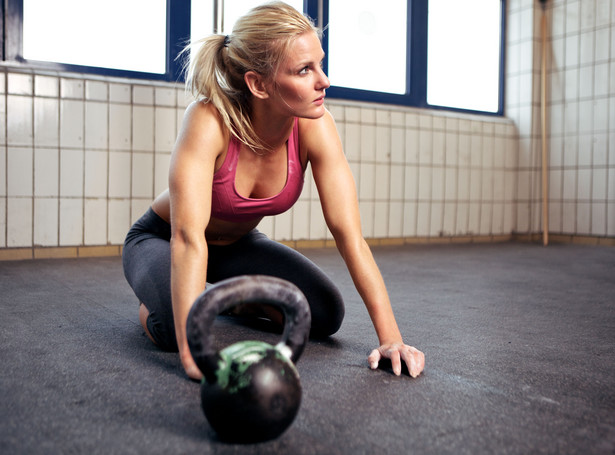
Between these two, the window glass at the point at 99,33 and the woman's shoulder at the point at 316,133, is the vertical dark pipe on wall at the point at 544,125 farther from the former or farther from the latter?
the woman's shoulder at the point at 316,133

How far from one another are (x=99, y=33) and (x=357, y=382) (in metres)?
2.51

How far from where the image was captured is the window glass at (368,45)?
3.62 metres

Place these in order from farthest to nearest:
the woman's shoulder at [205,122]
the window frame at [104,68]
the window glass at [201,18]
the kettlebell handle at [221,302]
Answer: the window glass at [201,18]
the window frame at [104,68]
the woman's shoulder at [205,122]
the kettlebell handle at [221,302]

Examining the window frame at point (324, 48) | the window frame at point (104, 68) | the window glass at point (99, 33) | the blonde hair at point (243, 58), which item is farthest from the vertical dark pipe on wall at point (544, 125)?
the blonde hair at point (243, 58)

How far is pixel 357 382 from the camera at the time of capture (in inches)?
41.3

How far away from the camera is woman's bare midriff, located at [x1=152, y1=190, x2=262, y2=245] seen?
139 cm

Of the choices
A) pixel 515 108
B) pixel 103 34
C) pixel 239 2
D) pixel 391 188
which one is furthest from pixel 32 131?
pixel 515 108

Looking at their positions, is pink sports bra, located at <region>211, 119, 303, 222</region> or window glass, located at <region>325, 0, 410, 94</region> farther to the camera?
window glass, located at <region>325, 0, 410, 94</region>

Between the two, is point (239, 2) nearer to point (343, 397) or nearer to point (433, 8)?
point (433, 8)

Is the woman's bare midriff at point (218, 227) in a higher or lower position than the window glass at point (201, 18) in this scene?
lower

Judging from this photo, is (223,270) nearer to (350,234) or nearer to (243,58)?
(350,234)

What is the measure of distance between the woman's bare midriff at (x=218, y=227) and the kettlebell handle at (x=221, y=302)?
61cm

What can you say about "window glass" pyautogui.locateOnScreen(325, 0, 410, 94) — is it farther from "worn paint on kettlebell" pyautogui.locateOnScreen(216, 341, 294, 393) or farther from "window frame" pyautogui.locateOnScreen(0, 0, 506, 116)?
"worn paint on kettlebell" pyautogui.locateOnScreen(216, 341, 294, 393)

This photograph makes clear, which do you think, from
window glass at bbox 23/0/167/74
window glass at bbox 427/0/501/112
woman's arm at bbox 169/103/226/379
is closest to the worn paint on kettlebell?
woman's arm at bbox 169/103/226/379
